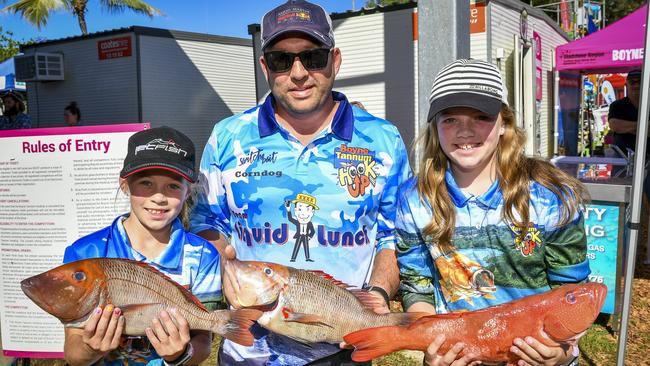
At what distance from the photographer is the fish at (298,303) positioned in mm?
2195

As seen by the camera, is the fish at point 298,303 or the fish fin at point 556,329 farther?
the fish at point 298,303

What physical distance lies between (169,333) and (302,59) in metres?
1.34

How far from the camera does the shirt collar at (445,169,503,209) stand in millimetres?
2434

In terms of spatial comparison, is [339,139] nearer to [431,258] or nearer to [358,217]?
[358,217]

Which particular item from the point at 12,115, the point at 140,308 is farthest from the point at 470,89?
the point at 12,115

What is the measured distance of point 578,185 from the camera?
2.48 m

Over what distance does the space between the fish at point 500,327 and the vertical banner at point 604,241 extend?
14.1 feet

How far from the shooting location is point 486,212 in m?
2.44

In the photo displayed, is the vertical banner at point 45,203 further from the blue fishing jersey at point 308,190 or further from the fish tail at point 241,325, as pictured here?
the fish tail at point 241,325

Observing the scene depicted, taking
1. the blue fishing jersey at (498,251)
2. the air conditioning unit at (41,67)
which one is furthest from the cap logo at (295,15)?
the air conditioning unit at (41,67)

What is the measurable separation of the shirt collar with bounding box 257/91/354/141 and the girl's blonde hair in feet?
1.34

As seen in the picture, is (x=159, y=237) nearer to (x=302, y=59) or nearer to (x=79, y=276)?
(x=79, y=276)

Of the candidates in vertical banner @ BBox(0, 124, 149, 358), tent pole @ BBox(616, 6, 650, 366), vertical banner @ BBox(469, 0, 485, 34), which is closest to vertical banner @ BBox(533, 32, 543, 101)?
vertical banner @ BBox(469, 0, 485, 34)

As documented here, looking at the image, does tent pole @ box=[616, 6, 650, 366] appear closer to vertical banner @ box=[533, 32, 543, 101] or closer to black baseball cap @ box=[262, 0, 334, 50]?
black baseball cap @ box=[262, 0, 334, 50]
